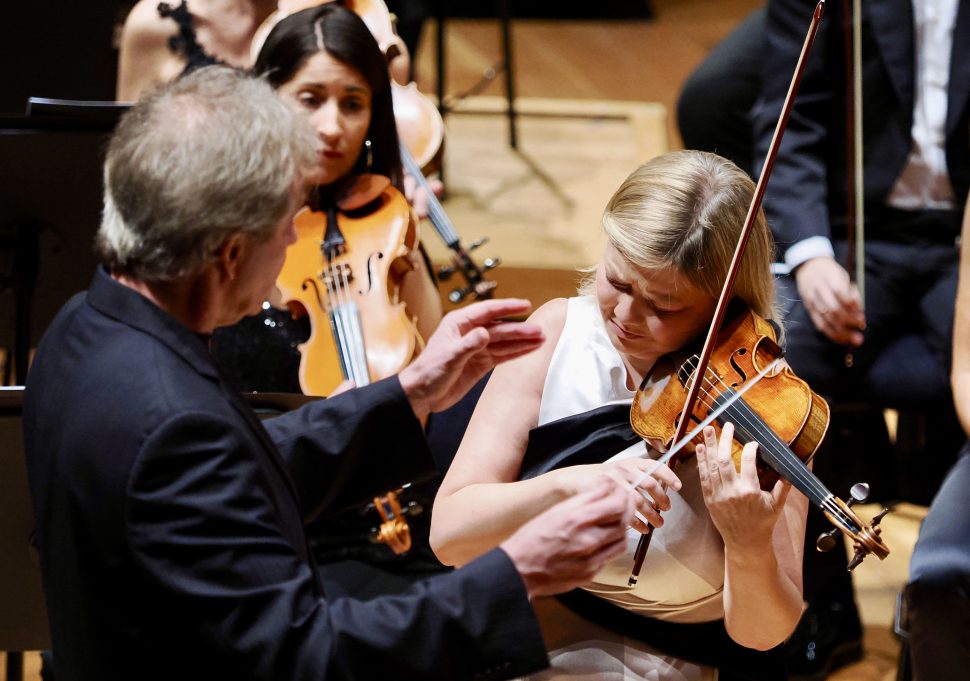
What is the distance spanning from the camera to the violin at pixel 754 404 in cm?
136

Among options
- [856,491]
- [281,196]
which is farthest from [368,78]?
[856,491]

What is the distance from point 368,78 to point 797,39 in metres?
0.96

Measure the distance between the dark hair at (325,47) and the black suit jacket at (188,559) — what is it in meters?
1.09

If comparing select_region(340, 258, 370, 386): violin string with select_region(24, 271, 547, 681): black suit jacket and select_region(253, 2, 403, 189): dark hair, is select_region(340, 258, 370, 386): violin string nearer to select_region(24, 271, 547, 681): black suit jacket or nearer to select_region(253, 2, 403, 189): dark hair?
select_region(253, 2, 403, 189): dark hair

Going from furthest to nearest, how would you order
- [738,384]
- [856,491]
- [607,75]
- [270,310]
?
[607,75], [270,310], [738,384], [856,491]

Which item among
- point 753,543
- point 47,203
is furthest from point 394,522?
point 47,203

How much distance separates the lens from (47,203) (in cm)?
232

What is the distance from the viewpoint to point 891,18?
252cm

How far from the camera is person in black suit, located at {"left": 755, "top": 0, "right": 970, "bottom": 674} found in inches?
97.0

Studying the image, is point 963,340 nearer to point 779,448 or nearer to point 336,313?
point 779,448

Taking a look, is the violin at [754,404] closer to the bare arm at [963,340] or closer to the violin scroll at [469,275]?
the bare arm at [963,340]

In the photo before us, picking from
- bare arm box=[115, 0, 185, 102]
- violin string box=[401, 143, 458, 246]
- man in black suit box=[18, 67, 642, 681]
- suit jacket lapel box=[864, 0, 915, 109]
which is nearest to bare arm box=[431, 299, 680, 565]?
man in black suit box=[18, 67, 642, 681]

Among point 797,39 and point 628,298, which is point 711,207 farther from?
point 797,39

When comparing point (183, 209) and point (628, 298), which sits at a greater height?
point (183, 209)
